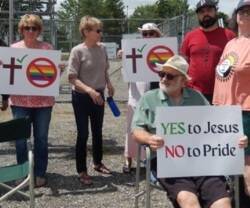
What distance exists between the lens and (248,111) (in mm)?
4430

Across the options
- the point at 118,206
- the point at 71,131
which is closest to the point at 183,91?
the point at 118,206

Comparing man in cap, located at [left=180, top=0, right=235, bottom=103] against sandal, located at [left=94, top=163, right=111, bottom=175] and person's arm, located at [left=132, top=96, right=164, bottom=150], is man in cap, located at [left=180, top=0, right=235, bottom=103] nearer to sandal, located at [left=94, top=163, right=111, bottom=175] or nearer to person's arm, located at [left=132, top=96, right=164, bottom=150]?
person's arm, located at [left=132, top=96, right=164, bottom=150]

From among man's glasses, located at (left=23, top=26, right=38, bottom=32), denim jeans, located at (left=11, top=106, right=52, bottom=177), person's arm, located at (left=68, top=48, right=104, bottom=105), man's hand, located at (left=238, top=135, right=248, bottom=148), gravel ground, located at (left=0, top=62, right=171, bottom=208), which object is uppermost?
man's glasses, located at (left=23, top=26, right=38, bottom=32)

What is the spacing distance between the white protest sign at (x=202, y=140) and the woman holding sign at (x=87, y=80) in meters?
1.91

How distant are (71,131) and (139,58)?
355 centimetres

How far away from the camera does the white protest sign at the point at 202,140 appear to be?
4309 mm

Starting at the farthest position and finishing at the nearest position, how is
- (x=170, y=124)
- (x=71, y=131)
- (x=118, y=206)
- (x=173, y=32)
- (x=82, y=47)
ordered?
(x=173, y=32), (x=71, y=131), (x=82, y=47), (x=118, y=206), (x=170, y=124)

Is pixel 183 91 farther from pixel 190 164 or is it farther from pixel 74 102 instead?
pixel 74 102

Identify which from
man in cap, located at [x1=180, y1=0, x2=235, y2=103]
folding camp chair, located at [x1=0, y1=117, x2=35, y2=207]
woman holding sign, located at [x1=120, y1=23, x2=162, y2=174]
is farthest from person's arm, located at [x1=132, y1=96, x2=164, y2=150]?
woman holding sign, located at [x1=120, y1=23, x2=162, y2=174]

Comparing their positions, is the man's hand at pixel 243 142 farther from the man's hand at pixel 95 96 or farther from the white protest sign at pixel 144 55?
the white protest sign at pixel 144 55

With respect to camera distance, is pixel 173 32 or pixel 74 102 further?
pixel 173 32

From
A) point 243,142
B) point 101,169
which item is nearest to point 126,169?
point 101,169

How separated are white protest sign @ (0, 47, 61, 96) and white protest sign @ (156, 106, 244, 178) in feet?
7.01

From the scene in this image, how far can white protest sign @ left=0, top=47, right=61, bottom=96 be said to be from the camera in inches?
241
